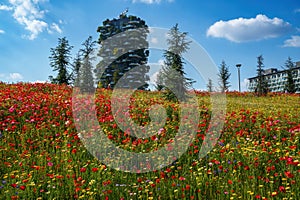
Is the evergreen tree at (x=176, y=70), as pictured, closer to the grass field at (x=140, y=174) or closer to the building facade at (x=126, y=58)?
the grass field at (x=140, y=174)

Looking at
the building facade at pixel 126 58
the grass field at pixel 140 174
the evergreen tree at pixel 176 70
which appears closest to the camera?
the grass field at pixel 140 174

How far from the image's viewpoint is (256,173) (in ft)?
20.1

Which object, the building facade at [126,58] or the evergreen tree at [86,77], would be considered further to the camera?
the building facade at [126,58]

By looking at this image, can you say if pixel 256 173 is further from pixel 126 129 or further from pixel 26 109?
pixel 26 109

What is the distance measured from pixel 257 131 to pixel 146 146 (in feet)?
11.1

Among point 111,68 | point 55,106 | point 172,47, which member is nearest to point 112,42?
point 111,68

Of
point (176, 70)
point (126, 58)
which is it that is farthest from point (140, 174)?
point (126, 58)

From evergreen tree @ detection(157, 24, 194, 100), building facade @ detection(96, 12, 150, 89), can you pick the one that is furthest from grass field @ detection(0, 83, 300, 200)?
building facade @ detection(96, 12, 150, 89)

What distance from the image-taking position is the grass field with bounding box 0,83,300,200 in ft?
17.7

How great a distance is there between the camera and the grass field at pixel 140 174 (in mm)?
5387

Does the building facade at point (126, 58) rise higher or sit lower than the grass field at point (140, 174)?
higher

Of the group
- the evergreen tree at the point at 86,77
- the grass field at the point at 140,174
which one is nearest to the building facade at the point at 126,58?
the evergreen tree at the point at 86,77

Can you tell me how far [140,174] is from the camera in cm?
634

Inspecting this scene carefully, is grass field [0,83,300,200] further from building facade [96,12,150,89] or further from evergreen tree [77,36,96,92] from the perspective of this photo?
building facade [96,12,150,89]
